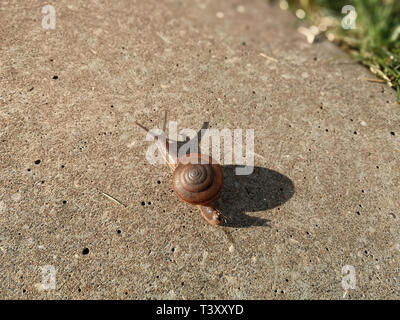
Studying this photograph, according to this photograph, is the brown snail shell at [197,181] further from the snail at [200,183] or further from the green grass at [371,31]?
the green grass at [371,31]

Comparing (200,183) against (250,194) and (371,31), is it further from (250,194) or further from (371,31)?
(371,31)

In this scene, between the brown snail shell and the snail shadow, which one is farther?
the snail shadow

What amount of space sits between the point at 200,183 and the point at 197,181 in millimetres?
24

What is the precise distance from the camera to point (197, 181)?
2.27 m

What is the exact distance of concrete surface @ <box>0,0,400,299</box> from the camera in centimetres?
226

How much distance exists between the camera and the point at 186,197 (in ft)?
7.58

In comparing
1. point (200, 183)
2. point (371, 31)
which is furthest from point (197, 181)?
point (371, 31)

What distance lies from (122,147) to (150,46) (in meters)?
1.06

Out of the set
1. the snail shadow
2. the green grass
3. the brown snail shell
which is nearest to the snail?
the brown snail shell

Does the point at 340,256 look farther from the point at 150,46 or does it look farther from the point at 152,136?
the point at 150,46

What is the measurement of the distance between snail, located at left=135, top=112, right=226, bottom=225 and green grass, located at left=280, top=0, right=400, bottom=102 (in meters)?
1.83

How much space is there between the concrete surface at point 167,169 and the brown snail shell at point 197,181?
192mm

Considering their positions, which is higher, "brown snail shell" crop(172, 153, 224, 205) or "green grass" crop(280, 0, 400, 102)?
"green grass" crop(280, 0, 400, 102)

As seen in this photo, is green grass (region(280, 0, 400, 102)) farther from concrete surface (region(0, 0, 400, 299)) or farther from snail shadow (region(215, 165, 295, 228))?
snail shadow (region(215, 165, 295, 228))
